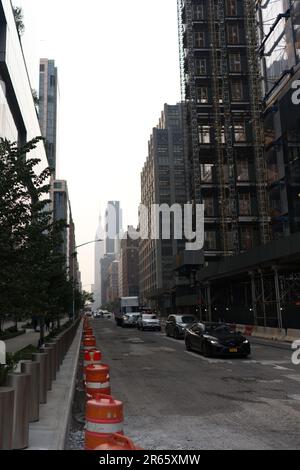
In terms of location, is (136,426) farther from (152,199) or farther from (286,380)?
(152,199)

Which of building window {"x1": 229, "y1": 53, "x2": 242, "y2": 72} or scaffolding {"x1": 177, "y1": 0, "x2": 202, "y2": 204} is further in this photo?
scaffolding {"x1": 177, "y1": 0, "x2": 202, "y2": 204}

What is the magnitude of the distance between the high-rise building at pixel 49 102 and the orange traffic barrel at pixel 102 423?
5532 inches

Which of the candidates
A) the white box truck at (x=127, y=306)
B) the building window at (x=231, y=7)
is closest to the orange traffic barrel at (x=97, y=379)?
the white box truck at (x=127, y=306)

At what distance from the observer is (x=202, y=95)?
66312 millimetres

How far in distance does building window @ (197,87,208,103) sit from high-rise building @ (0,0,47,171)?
25.1 m

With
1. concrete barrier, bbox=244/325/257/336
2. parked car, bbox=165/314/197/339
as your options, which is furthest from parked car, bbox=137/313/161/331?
concrete barrier, bbox=244/325/257/336

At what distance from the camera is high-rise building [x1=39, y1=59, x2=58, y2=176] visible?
152625 mm

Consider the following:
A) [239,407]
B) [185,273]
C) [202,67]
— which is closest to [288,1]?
[202,67]

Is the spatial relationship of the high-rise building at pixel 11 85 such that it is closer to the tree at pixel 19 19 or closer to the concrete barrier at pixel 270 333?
the tree at pixel 19 19

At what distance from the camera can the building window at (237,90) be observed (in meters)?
63.3

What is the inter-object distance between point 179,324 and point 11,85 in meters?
24.7

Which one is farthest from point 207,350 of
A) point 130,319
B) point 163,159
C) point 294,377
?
point 163,159

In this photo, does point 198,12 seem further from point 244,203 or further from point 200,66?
point 244,203

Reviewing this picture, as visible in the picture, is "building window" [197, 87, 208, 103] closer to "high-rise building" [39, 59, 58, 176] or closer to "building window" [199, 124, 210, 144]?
"building window" [199, 124, 210, 144]
